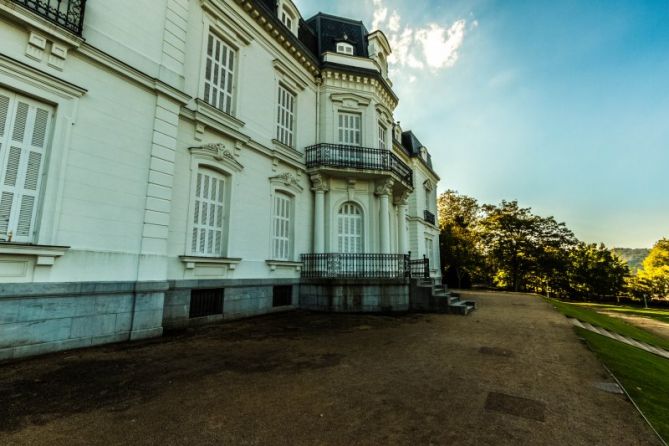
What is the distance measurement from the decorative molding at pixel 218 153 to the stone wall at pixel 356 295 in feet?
16.2

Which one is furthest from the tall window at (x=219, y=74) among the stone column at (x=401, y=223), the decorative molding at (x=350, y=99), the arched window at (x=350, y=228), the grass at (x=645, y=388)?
the grass at (x=645, y=388)

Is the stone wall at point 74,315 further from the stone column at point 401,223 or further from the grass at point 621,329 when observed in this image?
the grass at point 621,329

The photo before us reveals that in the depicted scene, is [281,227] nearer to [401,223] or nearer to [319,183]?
[319,183]

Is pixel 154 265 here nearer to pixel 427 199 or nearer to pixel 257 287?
pixel 257 287

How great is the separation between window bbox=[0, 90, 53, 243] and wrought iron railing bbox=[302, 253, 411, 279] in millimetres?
7896

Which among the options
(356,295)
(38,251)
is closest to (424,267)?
(356,295)

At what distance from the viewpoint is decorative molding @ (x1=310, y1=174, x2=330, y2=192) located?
1234cm

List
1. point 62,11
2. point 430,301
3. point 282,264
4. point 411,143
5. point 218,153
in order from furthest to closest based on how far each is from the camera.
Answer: point 411,143 → point 430,301 → point 282,264 → point 218,153 → point 62,11

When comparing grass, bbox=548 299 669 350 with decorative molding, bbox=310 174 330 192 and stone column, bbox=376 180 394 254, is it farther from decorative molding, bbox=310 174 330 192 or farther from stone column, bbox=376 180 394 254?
decorative molding, bbox=310 174 330 192

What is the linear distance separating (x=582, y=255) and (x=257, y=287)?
47211mm

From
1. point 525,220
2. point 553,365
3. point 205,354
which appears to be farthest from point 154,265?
point 525,220

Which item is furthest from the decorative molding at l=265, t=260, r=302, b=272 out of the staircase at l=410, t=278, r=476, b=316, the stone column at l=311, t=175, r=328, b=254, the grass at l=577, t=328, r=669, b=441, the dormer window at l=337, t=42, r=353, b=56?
the dormer window at l=337, t=42, r=353, b=56

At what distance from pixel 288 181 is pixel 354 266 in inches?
166

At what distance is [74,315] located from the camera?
17.6ft
